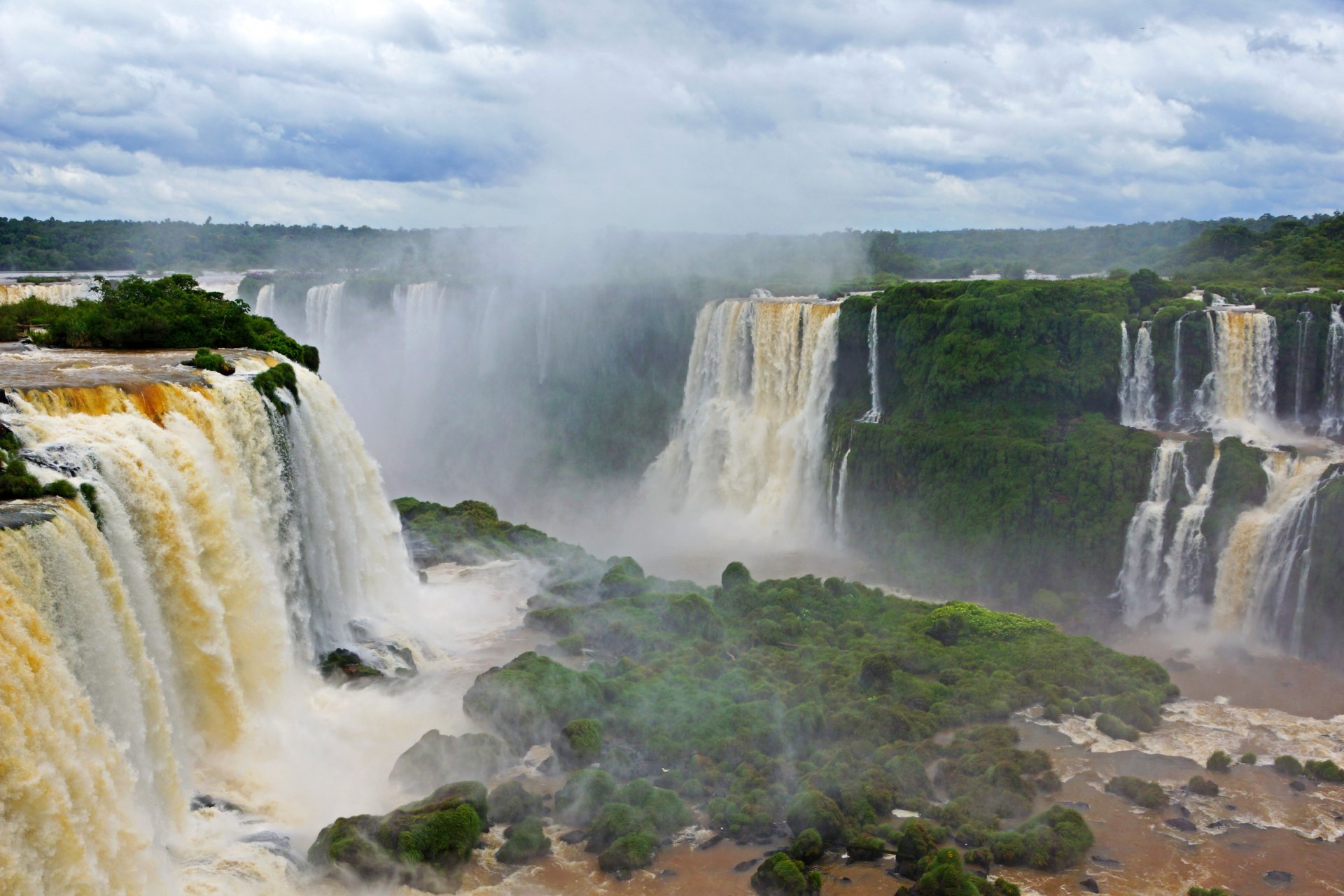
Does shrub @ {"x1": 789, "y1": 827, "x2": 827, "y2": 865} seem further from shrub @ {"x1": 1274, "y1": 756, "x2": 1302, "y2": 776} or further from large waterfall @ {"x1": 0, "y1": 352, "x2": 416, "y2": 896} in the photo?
shrub @ {"x1": 1274, "y1": 756, "x2": 1302, "y2": 776}

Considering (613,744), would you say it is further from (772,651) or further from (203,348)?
(203,348)

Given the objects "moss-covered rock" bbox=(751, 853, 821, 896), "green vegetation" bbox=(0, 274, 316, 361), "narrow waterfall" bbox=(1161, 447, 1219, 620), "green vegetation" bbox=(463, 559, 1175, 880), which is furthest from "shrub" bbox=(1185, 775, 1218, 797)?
"green vegetation" bbox=(0, 274, 316, 361)

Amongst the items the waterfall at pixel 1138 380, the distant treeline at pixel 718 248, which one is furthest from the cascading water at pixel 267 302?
the waterfall at pixel 1138 380

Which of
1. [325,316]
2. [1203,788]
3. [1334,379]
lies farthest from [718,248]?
[1203,788]

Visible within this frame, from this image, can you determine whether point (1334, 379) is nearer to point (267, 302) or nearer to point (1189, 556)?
point (1189, 556)

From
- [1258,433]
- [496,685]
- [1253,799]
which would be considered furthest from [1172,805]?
[1258,433]

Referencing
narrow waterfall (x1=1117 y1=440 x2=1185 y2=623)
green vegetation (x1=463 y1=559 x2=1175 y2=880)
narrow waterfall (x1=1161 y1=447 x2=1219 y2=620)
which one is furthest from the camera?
narrow waterfall (x1=1117 y1=440 x2=1185 y2=623)
